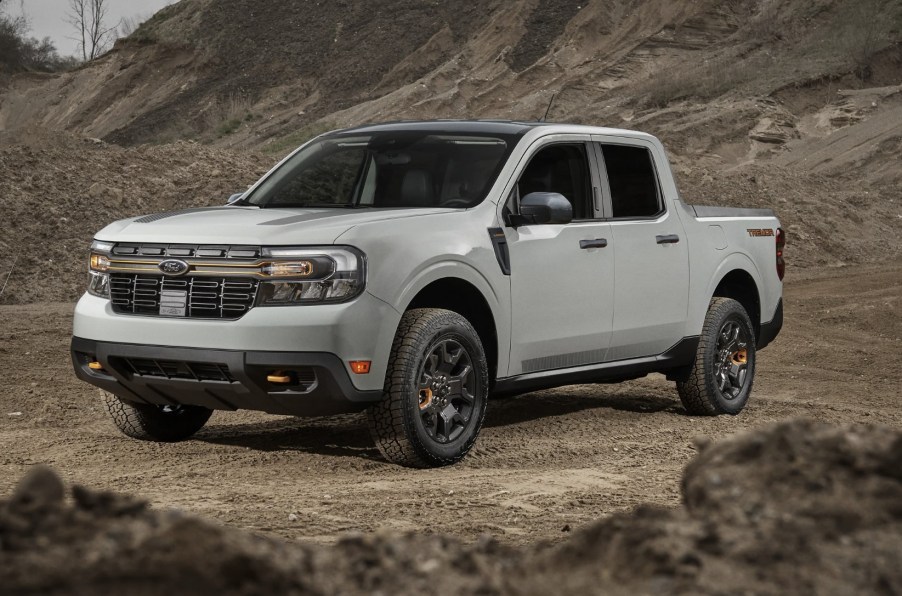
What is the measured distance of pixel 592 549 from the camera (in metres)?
3.05

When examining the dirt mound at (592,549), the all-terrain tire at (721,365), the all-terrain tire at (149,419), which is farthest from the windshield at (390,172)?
the dirt mound at (592,549)

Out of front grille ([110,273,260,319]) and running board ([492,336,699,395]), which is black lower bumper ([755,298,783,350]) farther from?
front grille ([110,273,260,319])

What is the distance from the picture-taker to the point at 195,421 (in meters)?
8.46

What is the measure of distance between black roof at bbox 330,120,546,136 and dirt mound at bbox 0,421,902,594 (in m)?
5.08

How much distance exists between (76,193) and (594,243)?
568 inches

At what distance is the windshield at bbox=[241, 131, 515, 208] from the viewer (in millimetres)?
7848

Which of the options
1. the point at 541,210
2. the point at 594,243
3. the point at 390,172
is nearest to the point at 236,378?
the point at 390,172

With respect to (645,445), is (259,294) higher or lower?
higher

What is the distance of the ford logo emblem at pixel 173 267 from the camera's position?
6.87 m

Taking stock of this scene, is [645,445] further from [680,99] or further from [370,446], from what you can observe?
[680,99]

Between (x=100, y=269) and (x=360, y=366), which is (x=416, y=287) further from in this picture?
(x=100, y=269)

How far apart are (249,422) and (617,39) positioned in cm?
3768

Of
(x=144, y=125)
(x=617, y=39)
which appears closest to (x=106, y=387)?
(x=617, y=39)

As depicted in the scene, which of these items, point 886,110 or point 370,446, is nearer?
point 370,446
